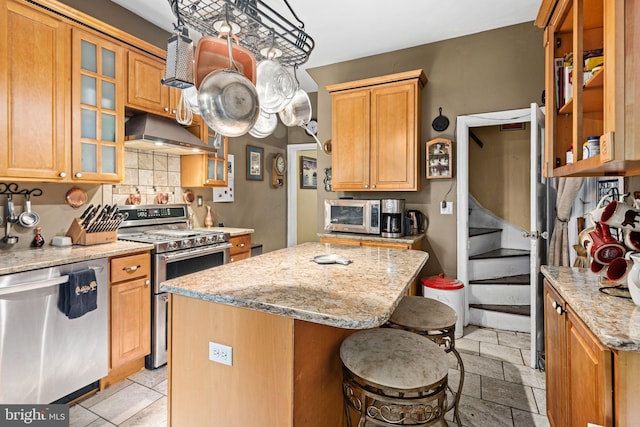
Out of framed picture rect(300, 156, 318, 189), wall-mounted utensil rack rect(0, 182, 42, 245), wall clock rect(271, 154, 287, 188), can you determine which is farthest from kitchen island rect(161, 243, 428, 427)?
framed picture rect(300, 156, 318, 189)

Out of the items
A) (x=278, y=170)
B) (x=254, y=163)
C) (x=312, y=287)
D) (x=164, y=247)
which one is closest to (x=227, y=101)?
(x=312, y=287)

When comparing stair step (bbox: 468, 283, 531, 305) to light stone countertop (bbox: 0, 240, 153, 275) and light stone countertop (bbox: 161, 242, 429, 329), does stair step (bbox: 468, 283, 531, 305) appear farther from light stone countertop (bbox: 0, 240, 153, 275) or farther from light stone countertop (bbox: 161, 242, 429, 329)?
light stone countertop (bbox: 0, 240, 153, 275)

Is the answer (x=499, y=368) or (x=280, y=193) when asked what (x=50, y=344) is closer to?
(x=499, y=368)

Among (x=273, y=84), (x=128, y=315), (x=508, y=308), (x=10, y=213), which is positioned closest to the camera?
(x=273, y=84)

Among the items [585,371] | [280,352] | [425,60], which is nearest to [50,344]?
[280,352]

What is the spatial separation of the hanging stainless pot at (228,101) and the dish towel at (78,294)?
138cm

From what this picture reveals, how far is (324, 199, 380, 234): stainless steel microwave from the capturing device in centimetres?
342

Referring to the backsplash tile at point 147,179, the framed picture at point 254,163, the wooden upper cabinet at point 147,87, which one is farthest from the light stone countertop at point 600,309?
the framed picture at point 254,163

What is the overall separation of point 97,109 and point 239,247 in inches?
67.8

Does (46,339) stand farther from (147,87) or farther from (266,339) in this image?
(147,87)

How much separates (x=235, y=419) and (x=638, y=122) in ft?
5.81

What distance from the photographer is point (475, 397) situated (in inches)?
86.0

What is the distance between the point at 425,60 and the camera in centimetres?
358

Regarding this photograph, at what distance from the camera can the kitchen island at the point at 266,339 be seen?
117cm
